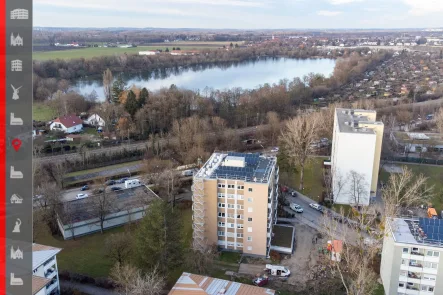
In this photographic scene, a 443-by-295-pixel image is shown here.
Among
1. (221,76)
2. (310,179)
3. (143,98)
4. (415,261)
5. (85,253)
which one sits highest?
(221,76)

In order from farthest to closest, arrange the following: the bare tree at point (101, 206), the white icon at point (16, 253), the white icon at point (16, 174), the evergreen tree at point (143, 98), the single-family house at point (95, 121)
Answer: the single-family house at point (95, 121) → the evergreen tree at point (143, 98) → the bare tree at point (101, 206) → the white icon at point (16, 253) → the white icon at point (16, 174)

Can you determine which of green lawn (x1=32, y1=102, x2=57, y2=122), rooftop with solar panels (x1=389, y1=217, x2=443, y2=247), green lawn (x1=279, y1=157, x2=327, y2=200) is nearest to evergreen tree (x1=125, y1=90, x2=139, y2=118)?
green lawn (x1=32, y1=102, x2=57, y2=122)

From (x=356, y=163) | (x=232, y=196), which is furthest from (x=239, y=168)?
(x=356, y=163)

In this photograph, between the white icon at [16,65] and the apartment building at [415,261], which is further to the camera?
the apartment building at [415,261]

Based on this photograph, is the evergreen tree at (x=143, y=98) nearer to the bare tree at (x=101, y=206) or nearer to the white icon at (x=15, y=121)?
the bare tree at (x=101, y=206)

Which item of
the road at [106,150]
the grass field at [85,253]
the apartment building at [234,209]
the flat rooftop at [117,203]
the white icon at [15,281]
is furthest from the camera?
the road at [106,150]

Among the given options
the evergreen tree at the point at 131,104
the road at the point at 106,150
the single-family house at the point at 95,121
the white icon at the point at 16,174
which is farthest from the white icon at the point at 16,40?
the single-family house at the point at 95,121

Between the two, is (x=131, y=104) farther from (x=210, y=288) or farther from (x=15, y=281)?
(x=15, y=281)

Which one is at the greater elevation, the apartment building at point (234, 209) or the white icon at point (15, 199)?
the white icon at point (15, 199)
